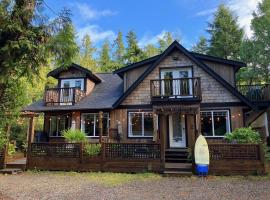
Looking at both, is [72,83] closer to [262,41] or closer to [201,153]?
[201,153]

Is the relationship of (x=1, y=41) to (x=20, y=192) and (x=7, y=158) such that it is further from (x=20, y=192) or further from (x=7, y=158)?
(x=7, y=158)

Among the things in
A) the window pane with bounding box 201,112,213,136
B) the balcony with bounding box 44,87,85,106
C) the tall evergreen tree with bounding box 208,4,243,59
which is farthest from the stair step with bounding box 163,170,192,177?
the tall evergreen tree with bounding box 208,4,243,59

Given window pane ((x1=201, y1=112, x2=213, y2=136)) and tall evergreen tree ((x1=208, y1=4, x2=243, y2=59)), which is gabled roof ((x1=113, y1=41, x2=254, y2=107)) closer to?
window pane ((x1=201, y1=112, x2=213, y2=136))

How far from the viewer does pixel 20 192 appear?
25.4 feet

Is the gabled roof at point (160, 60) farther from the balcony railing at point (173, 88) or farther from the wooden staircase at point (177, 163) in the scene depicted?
the wooden staircase at point (177, 163)

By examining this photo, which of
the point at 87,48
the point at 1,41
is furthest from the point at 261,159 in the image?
the point at 87,48

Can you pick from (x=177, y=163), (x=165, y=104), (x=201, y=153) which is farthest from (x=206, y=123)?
(x=201, y=153)

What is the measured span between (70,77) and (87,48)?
55.0ft

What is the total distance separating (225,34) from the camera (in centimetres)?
3011

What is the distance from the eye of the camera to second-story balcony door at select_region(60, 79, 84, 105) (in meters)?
16.4

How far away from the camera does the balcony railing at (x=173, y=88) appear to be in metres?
13.7

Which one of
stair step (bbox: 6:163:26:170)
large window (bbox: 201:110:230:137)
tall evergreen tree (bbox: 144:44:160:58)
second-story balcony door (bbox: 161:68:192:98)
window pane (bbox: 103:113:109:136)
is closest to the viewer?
stair step (bbox: 6:163:26:170)

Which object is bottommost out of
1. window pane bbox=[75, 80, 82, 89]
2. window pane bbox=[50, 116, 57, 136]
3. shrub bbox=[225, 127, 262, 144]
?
shrub bbox=[225, 127, 262, 144]

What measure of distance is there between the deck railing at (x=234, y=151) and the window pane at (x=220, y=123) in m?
3.79
